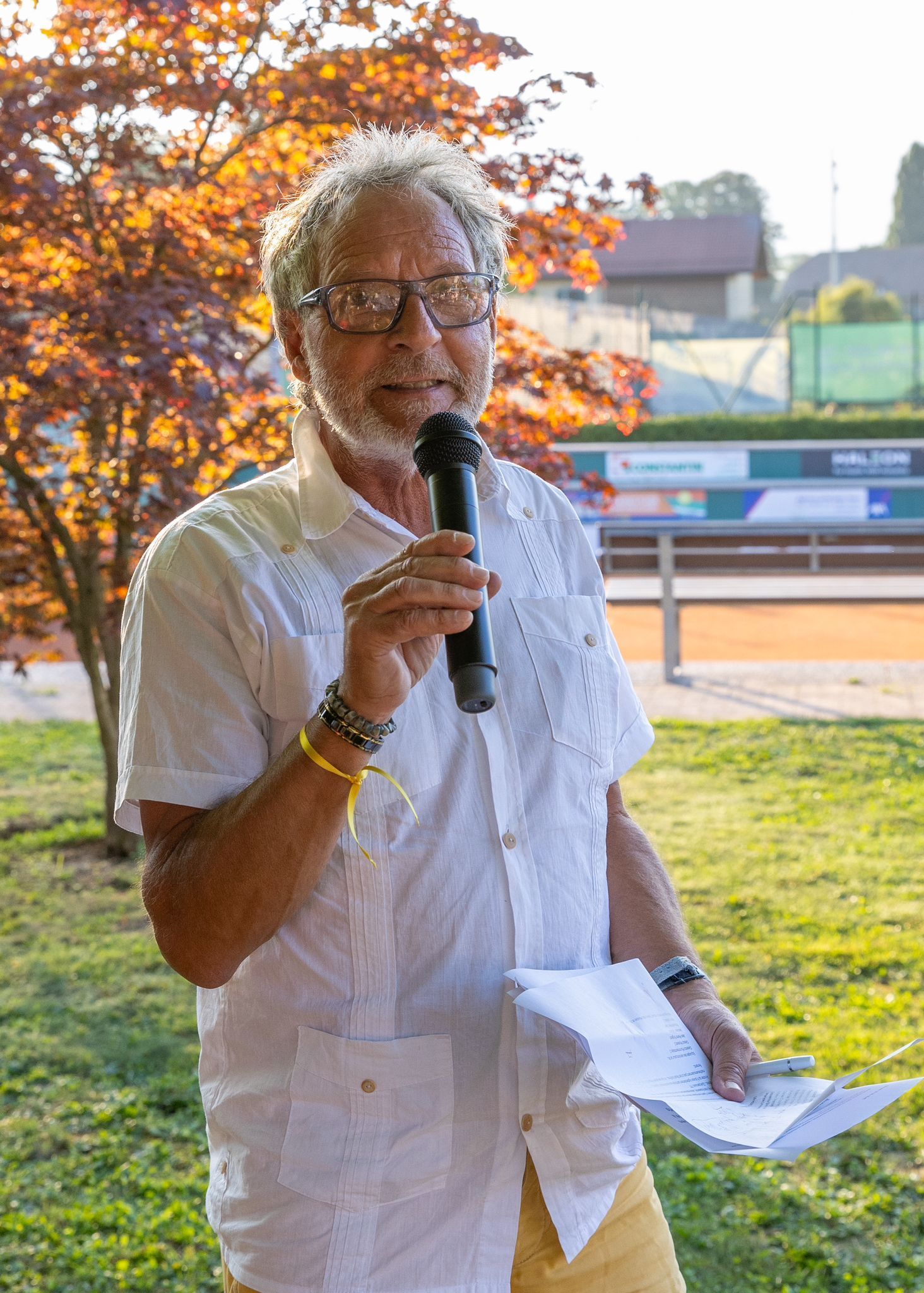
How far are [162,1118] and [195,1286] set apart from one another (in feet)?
3.35

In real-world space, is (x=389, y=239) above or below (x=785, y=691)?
above

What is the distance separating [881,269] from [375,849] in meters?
58.1

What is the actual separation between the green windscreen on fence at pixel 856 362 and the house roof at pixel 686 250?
22424mm

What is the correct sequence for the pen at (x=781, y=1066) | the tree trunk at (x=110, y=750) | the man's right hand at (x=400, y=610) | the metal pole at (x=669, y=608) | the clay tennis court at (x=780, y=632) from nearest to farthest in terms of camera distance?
the man's right hand at (x=400, y=610), the pen at (x=781, y=1066), the tree trunk at (x=110, y=750), the metal pole at (x=669, y=608), the clay tennis court at (x=780, y=632)

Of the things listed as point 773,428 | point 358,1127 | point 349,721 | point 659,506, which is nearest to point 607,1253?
point 358,1127

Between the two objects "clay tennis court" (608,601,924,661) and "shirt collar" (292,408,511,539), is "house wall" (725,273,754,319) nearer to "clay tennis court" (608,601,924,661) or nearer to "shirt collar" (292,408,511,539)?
"clay tennis court" (608,601,924,661)

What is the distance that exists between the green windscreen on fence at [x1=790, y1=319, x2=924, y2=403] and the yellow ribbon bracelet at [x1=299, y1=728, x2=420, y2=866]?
2607cm

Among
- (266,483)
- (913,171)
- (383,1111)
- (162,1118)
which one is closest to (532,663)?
(266,483)

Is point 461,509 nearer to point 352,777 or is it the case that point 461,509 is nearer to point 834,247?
point 352,777

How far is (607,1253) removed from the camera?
198 cm

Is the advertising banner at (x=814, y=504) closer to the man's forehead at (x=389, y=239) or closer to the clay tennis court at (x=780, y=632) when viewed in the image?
the clay tennis court at (x=780, y=632)

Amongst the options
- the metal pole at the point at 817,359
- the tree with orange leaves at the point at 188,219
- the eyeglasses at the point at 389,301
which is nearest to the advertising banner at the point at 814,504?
the metal pole at the point at 817,359

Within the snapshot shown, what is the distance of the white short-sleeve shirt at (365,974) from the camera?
5.90 feet

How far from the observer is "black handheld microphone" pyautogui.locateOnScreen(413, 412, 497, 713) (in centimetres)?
157
